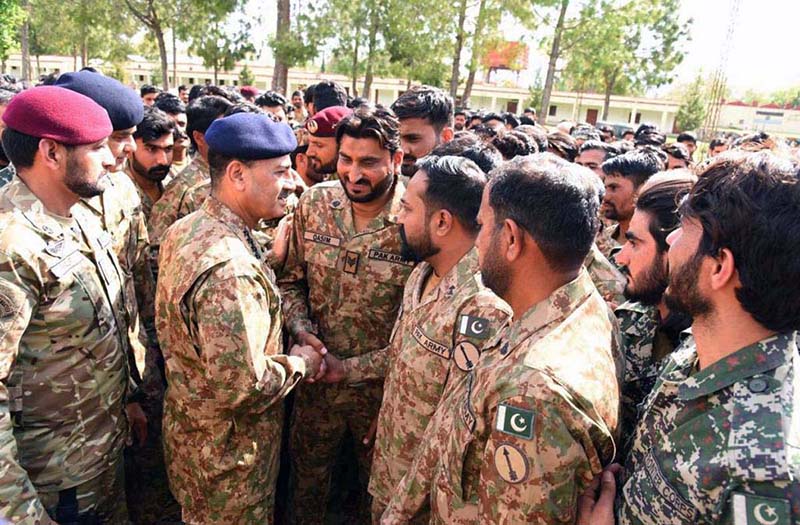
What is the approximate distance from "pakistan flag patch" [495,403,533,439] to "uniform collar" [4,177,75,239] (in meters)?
1.93

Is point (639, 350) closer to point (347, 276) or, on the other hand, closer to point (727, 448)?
point (727, 448)

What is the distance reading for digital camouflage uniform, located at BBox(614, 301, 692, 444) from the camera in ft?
6.73

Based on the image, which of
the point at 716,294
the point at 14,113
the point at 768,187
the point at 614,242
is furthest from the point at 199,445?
the point at 614,242

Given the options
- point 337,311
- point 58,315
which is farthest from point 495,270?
point 58,315

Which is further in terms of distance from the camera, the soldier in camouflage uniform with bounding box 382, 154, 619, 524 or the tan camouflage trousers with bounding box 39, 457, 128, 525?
the tan camouflage trousers with bounding box 39, 457, 128, 525

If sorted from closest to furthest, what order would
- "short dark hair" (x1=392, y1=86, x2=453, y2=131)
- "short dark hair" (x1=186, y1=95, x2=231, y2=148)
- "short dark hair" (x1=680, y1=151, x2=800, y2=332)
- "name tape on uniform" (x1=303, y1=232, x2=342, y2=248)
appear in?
1. "short dark hair" (x1=680, y1=151, x2=800, y2=332)
2. "name tape on uniform" (x1=303, y1=232, x2=342, y2=248)
3. "short dark hair" (x1=392, y1=86, x2=453, y2=131)
4. "short dark hair" (x1=186, y1=95, x2=231, y2=148)

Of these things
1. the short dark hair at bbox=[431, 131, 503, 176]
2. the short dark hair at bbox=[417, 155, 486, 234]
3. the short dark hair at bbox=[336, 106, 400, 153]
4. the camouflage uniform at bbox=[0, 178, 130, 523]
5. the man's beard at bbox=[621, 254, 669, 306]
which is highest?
the short dark hair at bbox=[336, 106, 400, 153]

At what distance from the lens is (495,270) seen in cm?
174

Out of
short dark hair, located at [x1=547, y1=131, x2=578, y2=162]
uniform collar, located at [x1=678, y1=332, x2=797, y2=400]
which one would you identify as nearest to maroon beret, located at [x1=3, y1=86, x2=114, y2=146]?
uniform collar, located at [x1=678, y1=332, x2=797, y2=400]

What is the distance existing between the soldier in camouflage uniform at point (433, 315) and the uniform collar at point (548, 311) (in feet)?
1.35

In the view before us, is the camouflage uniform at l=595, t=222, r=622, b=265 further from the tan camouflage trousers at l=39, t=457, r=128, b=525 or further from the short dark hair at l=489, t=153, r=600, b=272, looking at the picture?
the tan camouflage trousers at l=39, t=457, r=128, b=525

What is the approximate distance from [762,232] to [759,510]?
0.63 metres

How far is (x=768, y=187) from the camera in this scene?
129 cm

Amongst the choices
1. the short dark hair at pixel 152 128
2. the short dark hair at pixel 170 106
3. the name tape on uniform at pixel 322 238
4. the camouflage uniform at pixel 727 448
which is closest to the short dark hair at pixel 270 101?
the short dark hair at pixel 170 106
